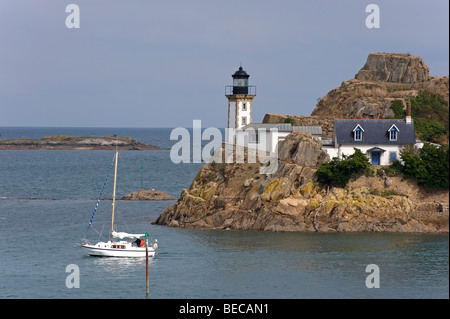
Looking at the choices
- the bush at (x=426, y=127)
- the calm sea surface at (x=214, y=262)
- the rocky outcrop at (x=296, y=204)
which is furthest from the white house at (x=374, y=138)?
the calm sea surface at (x=214, y=262)

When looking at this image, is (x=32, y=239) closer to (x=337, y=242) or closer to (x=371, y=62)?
(x=337, y=242)

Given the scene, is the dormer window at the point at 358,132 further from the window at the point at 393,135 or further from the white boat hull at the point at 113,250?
the white boat hull at the point at 113,250

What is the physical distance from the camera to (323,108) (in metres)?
89.8

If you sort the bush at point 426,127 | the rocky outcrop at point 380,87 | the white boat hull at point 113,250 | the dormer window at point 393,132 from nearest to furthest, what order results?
the white boat hull at point 113,250
the dormer window at point 393,132
the bush at point 426,127
the rocky outcrop at point 380,87

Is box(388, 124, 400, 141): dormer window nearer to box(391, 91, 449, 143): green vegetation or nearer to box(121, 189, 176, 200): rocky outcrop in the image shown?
box(391, 91, 449, 143): green vegetation

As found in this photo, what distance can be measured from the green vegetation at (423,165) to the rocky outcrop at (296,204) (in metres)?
1.66

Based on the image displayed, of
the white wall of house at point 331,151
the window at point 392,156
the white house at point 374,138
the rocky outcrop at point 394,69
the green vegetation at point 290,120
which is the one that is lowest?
the window at point 392,156

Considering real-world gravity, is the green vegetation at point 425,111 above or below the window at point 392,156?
above

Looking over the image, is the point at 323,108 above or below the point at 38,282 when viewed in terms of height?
above

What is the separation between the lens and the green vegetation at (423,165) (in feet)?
211

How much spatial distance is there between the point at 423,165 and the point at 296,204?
10.9m

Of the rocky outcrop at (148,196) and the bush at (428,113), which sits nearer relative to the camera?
the bush at (428,113)
